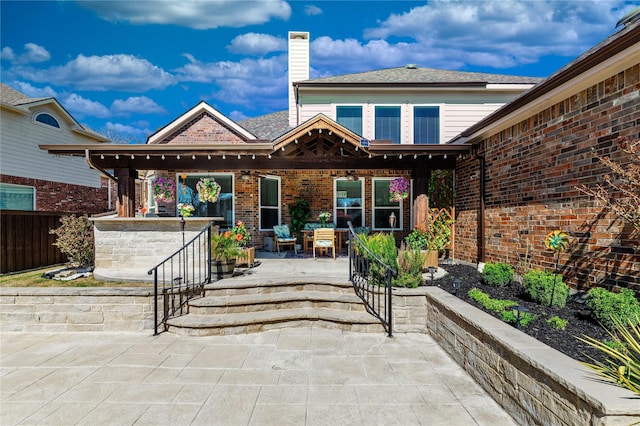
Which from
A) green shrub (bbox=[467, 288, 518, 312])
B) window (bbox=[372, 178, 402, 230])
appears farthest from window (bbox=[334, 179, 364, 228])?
green shrub (bbox=[467, 288, 518, 312])

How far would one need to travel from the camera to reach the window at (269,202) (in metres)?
11.0

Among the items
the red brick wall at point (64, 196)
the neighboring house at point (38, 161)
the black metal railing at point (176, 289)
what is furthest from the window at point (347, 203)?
the neighboring house at point (38, 161)

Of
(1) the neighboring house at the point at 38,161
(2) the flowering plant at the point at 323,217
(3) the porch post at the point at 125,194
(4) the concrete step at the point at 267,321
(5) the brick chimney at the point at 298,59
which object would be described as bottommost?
(4) the concrete step at the point at 267,321

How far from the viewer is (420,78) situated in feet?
37.0

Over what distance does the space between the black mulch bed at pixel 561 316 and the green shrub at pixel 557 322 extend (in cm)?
4

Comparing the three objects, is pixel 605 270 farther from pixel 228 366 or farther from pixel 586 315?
pixel 228 366

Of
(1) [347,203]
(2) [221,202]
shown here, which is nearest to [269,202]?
(2) [221,202]

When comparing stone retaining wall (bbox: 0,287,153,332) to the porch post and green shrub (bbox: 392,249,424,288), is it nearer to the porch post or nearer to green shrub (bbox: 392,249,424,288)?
the porch post

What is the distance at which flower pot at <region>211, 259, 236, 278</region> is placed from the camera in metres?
6.13

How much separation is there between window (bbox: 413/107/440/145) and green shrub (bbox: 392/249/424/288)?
22.3 feet

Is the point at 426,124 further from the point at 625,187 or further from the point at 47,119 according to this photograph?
the point at 47,119

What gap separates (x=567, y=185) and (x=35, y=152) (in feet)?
54.0

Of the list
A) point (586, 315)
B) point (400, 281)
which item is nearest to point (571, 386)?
point (586, 315)

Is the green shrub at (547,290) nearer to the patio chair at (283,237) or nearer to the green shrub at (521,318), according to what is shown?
the green shrub at (521,318)
